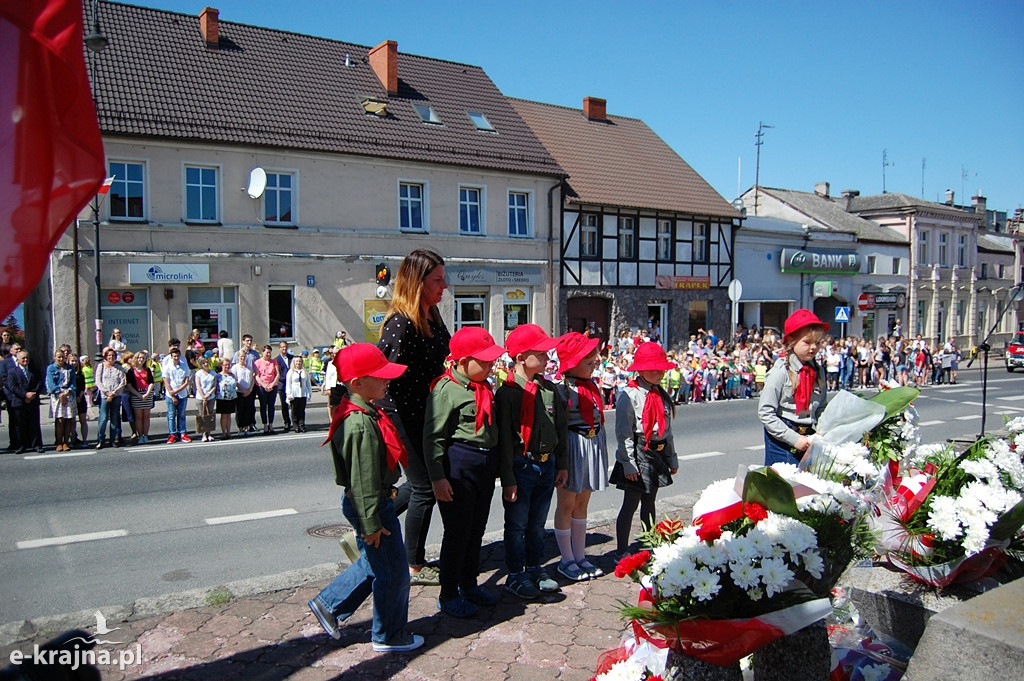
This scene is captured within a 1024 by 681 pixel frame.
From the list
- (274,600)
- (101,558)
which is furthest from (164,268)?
(274,600)

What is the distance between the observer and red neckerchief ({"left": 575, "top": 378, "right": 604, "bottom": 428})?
211 inches

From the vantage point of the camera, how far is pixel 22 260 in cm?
201

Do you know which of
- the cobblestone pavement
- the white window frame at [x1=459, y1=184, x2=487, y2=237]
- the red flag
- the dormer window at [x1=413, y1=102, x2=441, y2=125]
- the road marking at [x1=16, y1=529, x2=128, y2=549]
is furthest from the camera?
the dormer window at [x1=413, y1=102, x2=441, y2=125]

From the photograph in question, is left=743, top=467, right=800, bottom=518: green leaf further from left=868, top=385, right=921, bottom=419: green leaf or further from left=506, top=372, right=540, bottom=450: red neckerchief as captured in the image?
left=506, top=372, right=540, bottom=450: red neckerchief

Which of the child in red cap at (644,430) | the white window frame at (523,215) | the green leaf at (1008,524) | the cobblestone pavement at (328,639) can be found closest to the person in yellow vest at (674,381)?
the white window frame at (523,215)

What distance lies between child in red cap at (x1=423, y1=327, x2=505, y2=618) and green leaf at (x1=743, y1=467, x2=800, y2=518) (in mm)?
2132

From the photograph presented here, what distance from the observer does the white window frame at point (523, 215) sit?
85.8 feet

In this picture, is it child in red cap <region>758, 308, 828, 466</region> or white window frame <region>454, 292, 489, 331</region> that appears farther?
white window frame <region>454, 292, 489, 331</region>

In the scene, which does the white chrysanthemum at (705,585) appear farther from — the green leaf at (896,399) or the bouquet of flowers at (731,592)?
the green leaf at (896,399)

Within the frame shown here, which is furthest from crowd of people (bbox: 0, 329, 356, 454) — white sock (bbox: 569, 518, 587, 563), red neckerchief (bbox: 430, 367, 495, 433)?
red neckerchief (bbox: 430, 367, 495, 433)

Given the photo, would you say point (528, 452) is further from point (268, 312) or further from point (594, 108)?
point (594, 108)

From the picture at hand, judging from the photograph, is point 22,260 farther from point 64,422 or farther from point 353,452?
point 64,422

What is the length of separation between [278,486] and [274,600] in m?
4.56

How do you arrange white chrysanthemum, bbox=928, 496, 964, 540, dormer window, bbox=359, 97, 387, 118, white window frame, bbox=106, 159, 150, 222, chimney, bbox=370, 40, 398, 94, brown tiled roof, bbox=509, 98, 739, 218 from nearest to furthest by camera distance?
white chrysanthemum, bbox=928, 496, 964, 540, white window frame, bbox=106, 159, 150, 222, dormer window, bbox=359, 97, 387, 118, chimney, bbox=370, 40, 398, 94, brown tiled roof, bbox=509, 98, 739, 218
